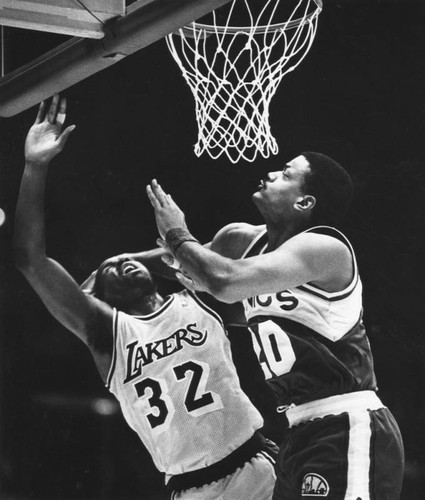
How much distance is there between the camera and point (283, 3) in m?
4.43

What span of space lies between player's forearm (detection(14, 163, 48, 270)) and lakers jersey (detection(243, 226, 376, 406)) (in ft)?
4.50

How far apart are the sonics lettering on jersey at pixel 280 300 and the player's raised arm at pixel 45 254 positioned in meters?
0.95

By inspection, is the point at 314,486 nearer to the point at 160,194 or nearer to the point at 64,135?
the point at 160,194

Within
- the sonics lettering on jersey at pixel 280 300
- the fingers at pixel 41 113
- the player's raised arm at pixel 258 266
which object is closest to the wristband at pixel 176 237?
the player's raised arm at pixel 258 266

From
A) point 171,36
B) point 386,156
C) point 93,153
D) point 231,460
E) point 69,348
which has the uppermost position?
point 171,36

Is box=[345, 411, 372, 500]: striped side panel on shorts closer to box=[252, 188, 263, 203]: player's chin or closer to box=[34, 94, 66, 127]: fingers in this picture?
box=[252, 188, 263, 203]: player's chin

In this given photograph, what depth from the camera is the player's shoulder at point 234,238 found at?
14.7 ft

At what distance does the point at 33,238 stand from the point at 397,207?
6.29 feet

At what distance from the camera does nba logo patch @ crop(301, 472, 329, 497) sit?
3875 millimetres

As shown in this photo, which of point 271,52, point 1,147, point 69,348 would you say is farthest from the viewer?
point 1,147

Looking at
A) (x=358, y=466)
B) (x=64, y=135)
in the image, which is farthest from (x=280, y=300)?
(x=64, y=135)

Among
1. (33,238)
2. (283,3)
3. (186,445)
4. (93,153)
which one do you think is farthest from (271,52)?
(186,445)

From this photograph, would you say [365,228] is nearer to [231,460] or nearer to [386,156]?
[386,156]

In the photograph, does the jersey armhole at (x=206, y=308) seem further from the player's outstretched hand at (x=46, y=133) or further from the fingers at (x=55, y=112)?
the fingers at (x=55, y=112)
